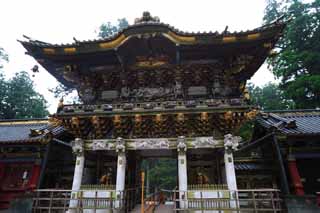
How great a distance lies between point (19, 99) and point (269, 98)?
35.4 metres

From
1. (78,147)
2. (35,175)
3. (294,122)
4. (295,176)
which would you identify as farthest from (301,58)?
(35,175)

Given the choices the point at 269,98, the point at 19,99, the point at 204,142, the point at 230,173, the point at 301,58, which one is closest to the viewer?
the point at 230,173

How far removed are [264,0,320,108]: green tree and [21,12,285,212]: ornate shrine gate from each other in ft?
32.7

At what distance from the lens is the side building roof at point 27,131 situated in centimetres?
1122

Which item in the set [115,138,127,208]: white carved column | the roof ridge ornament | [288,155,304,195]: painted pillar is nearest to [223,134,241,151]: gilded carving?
[288,155,304,195]: painted pillar

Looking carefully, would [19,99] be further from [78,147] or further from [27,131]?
[78,147]

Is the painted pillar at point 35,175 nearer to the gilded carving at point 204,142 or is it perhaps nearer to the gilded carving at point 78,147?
the gilded carving at point 78,147

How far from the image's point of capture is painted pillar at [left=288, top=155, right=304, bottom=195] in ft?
29.7

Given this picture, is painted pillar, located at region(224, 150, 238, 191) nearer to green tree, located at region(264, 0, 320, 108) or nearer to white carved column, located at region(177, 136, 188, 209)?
white carved column, located at region(177, 136, 188, 209)

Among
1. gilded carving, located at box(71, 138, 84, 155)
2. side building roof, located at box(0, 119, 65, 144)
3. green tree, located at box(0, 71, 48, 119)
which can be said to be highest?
green tree, located at box(0, 71, 48, 119)

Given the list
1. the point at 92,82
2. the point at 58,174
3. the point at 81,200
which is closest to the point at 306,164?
the point at 81,200

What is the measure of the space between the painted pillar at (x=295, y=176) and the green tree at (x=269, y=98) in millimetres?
12786

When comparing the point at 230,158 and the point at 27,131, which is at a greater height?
the point at 27,131

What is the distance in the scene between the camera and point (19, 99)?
86.1 ft
